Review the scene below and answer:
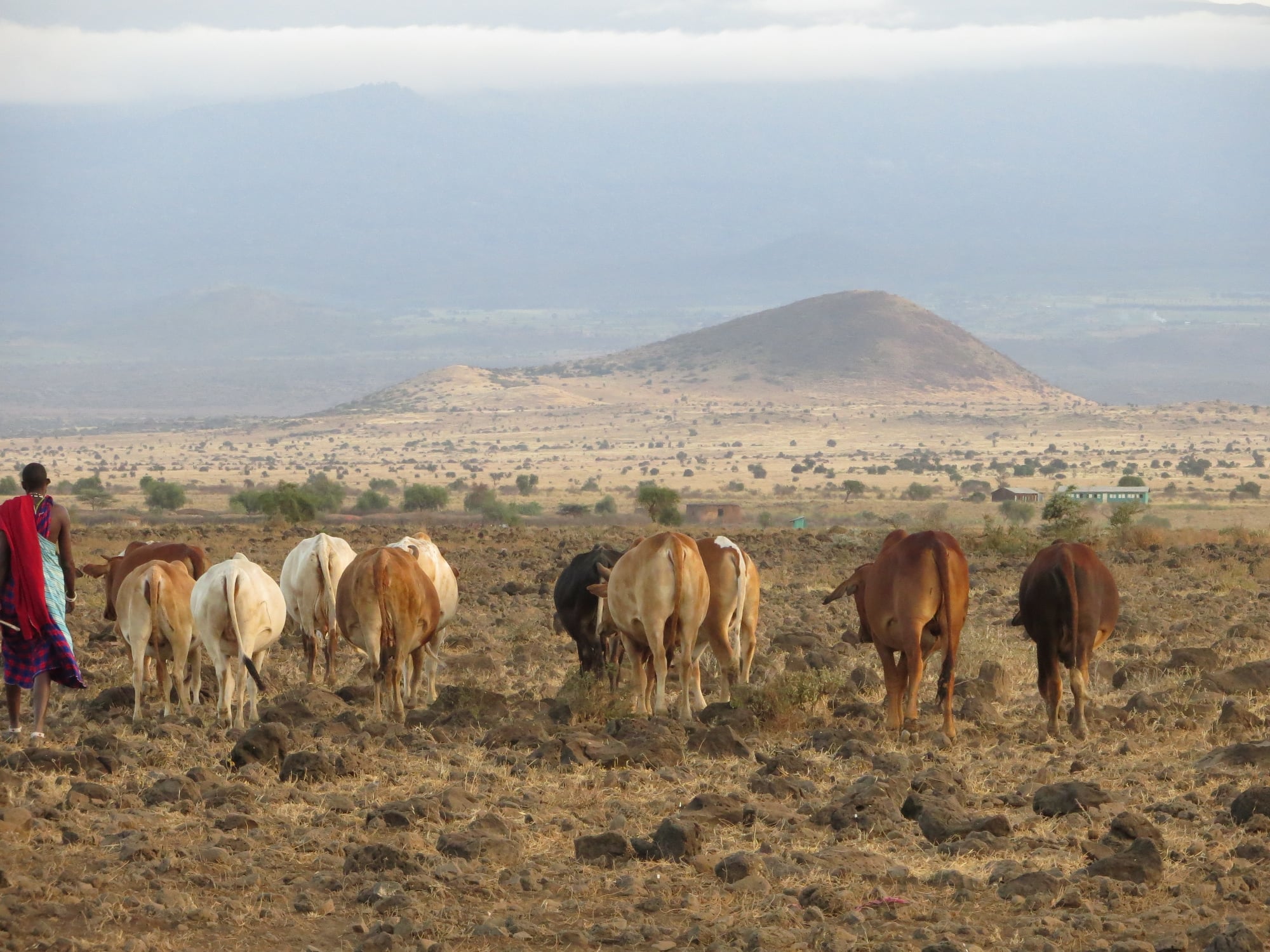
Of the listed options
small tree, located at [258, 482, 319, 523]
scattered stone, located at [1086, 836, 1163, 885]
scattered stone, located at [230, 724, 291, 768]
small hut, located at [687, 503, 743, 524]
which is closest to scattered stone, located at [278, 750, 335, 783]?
scattered stone, located at [230, 724, 291, 768]

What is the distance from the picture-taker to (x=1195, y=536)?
3691cm

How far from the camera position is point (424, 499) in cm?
6425

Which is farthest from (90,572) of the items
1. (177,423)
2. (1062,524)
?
(177,423)

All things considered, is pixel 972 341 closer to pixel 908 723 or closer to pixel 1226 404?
pixel 1226 404

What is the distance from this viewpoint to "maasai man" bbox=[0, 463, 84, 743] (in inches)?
477

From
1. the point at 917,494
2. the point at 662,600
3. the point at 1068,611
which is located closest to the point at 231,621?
the point at 662,600

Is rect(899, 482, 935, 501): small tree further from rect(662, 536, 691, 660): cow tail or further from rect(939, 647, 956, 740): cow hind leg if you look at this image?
rect(939, 647, 956, 740): cow hind leg

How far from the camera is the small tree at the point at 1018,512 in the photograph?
185 ft

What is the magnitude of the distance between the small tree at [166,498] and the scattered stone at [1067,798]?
187 ft

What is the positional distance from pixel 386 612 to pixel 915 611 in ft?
14.0

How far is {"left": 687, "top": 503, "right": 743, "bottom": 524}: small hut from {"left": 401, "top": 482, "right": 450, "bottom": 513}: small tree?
9711 millimetres

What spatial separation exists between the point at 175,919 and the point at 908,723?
613 cm

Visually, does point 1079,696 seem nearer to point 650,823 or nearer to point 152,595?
point 650,823

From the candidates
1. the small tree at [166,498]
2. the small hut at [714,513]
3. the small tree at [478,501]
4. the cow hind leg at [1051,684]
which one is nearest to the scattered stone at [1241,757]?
the cow hind leg at [1051,684]
